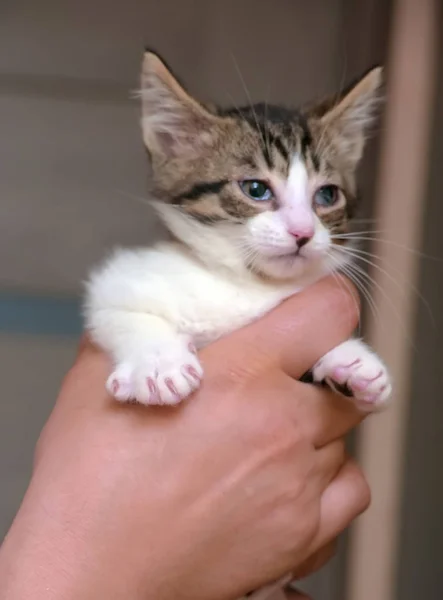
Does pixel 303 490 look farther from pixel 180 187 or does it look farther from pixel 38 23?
pixel 38 23

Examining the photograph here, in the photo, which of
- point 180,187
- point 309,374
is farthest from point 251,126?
point 309,374

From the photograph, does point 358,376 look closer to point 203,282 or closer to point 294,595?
point 203,282

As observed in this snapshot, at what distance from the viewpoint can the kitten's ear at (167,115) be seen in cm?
90

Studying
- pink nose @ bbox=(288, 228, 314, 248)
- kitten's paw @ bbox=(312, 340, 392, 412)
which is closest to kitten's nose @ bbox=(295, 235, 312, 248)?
pink nose @ bbox=(288, 228, 314, 248)

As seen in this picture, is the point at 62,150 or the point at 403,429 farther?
the point at 62,150

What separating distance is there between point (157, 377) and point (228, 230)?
10.1 inches

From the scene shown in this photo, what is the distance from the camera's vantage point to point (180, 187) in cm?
96

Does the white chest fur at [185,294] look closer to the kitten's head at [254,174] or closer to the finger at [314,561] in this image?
the kitten's head at [254,174]

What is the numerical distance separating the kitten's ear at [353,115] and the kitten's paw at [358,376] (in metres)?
0.35

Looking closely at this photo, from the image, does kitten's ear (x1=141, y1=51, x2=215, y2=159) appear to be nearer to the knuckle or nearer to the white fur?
the white fur

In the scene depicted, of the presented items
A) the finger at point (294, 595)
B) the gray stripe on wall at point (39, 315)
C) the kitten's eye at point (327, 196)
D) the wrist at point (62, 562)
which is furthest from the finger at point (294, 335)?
the gray stripe on wall at point (39, 315)

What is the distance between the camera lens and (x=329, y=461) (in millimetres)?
836

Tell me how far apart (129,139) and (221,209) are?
0.51 meters

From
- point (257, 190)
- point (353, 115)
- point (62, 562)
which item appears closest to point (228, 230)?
point (257, 190)
